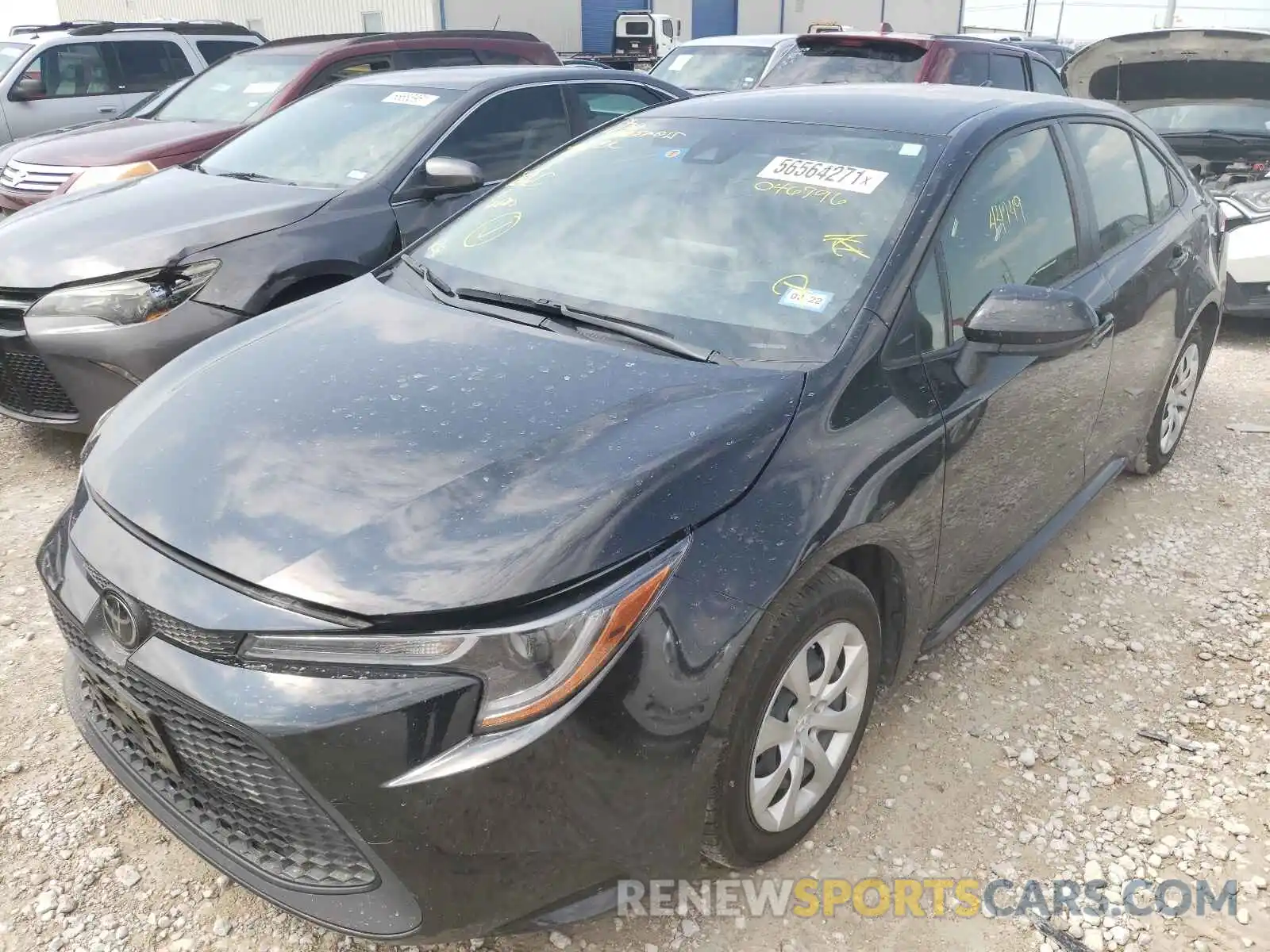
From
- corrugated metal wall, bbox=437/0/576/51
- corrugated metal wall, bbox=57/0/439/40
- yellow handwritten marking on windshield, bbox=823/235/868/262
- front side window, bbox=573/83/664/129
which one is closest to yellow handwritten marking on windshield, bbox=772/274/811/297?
yellow handwritten marking on windshield, bbox=823/235/868/262

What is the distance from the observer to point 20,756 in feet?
8.34

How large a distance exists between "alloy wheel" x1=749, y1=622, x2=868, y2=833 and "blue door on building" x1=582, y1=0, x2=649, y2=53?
28836 millimetres

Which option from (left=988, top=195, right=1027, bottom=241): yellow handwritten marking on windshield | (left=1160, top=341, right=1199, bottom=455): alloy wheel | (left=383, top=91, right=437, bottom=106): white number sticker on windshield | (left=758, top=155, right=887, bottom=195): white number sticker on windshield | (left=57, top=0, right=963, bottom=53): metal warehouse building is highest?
(left=57, top=0, right=963, bottom=53): metal warehouse building

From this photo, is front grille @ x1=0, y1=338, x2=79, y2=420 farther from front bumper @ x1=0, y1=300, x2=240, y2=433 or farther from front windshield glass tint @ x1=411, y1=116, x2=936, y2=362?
front windshield glass tint @ x1=411, y1=116, x2=936, y2=362

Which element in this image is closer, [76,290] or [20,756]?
[20,756]

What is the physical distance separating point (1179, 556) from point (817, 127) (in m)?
2.24

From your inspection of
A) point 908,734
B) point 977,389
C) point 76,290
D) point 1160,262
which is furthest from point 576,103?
point 908,734

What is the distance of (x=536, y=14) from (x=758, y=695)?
28.6 m

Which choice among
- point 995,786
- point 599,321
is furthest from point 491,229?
point 995,786

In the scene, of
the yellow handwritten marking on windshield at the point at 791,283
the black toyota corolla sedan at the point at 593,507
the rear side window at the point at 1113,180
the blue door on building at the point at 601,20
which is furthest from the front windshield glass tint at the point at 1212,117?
the blue door on building at the point at 601,20

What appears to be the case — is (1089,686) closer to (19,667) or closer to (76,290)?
(19,667)

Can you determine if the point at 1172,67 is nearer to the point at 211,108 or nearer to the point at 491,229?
the point at 491,229

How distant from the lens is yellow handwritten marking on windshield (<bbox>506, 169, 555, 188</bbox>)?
3.13m

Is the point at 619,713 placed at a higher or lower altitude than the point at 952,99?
lower
